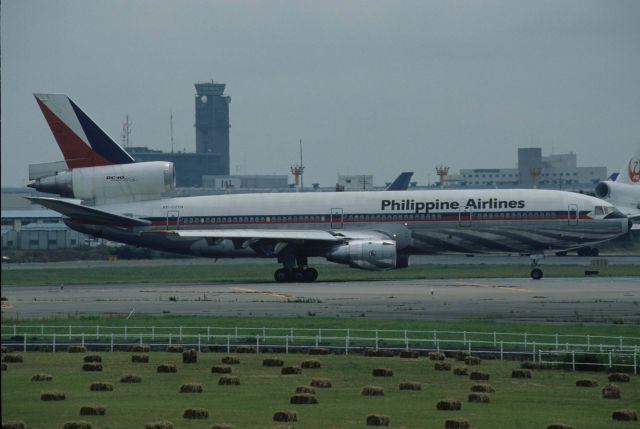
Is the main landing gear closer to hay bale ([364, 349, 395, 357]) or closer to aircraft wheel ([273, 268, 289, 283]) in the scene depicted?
aircraft wheel ([273, 268, 289, 283])

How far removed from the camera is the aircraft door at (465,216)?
77.3 metres

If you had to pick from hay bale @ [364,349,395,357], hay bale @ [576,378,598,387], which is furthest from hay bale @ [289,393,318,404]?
hay bale @ [364,349,395,357]

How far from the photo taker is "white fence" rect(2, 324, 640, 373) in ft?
133

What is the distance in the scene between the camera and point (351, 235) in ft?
253

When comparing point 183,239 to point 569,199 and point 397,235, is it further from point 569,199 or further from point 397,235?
point 569,199

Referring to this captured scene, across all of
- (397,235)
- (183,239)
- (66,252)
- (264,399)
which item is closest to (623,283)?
(397,235)

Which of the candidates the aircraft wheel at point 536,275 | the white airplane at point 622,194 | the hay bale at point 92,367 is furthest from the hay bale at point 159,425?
the white airplane at point 622,194

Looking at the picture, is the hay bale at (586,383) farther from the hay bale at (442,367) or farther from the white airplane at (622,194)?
the white airplane at (622,194)

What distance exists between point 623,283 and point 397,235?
608 inches

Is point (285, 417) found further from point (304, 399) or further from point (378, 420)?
point (304, 399)

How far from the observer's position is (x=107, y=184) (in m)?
80.6

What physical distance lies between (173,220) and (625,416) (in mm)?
54426

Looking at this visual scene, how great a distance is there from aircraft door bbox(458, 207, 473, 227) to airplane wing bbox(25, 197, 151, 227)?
21856 mm

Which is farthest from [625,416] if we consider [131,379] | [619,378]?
[131,379]
